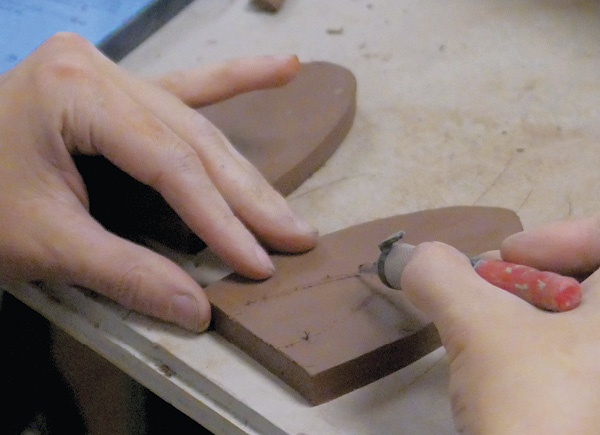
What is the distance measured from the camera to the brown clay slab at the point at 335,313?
26.3 inches

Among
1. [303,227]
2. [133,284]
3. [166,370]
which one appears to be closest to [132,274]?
[133,284]

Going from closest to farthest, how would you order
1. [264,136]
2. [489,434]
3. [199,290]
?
[489,434], [199,290], [264,136]

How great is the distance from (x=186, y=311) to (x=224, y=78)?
0.43m

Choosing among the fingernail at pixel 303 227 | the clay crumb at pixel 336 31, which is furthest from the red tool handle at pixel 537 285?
the clay crumb at pixel 336 31

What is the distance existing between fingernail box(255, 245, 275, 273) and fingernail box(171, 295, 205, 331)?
0.33ft

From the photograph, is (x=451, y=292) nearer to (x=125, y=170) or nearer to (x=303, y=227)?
(x=303, y=227)

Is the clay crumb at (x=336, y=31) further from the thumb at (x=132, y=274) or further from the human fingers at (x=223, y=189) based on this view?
the thumb at (x=132, y=274)

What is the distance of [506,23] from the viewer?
1303 mm

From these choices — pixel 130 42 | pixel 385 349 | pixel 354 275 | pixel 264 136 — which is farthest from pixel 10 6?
pixel 385 349

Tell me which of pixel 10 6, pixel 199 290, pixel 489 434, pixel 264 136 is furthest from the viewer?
pixel 10 6

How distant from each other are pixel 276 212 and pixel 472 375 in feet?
1.23

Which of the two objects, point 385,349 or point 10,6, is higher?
point 10,6

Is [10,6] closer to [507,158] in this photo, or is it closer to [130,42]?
[130,42]

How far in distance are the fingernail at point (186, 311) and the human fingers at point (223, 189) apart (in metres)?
0.08
